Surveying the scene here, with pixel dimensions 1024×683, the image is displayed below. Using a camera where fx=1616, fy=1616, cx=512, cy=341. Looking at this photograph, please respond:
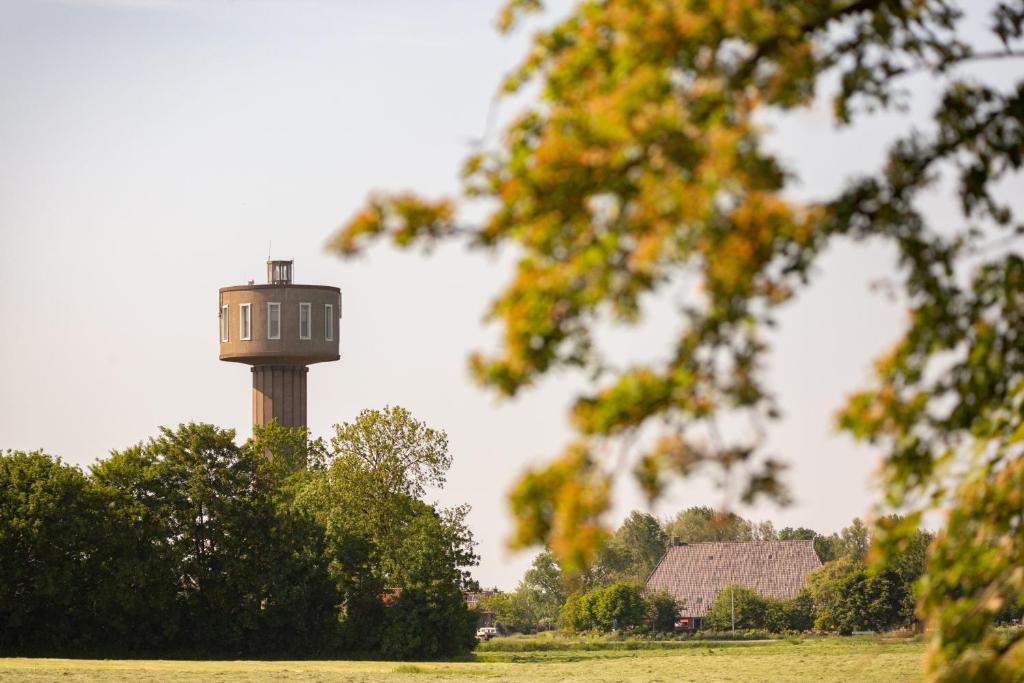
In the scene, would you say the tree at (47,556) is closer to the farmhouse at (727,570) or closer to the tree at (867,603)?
the tree at (867,603)

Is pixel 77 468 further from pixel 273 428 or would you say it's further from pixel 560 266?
pixel 560 266

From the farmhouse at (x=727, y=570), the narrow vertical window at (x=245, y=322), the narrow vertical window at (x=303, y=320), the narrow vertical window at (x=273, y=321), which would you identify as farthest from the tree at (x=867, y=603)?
the narrow vertical window at (x=245, y=322)

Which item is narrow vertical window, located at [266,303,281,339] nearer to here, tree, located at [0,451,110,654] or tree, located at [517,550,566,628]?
tree, located at [0,451,110,654]

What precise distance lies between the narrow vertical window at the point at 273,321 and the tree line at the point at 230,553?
20769mm

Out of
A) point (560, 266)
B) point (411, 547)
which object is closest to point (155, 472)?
point (411, 547)

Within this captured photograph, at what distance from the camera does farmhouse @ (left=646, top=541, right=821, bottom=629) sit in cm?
10225

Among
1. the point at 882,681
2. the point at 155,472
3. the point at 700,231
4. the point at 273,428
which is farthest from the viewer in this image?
the point at 273,428

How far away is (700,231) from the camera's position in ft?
21.7

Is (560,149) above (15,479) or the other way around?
the other way around

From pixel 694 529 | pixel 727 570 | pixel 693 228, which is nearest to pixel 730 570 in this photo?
pixel 727 570

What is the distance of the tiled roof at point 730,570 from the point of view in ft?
336

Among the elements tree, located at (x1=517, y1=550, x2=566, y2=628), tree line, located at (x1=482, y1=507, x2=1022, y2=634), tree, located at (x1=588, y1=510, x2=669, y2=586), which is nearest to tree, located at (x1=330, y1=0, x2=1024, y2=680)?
tree line, located at (x1=482, y1=507, x2=1022, y2=634)

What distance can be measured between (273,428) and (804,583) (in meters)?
35.6

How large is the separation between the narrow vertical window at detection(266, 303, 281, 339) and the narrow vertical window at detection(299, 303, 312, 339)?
3.87 ft
